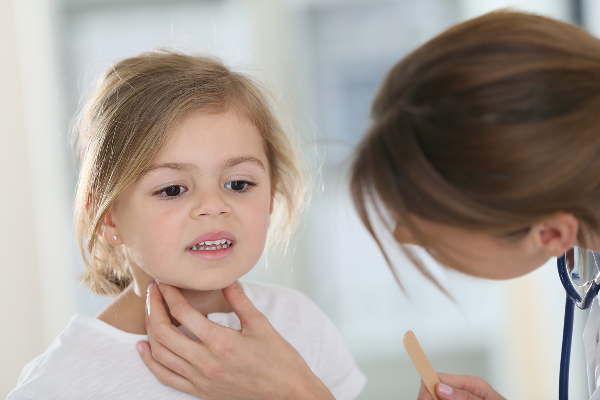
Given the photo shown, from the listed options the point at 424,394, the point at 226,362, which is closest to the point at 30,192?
the point at 226,362

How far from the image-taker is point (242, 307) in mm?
973

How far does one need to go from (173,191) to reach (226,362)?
12.4 inches

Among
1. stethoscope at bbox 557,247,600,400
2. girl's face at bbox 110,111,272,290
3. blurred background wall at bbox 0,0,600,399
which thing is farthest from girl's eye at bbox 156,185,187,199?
blurred background wall at bbox 0,0,600,399

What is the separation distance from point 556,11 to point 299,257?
169 centimetres

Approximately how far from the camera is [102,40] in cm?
279

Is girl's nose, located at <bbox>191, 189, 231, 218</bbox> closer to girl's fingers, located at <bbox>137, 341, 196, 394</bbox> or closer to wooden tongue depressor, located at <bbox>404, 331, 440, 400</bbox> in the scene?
girl's fingers, located at <bbox>137, 341, 196, 394</bbox>

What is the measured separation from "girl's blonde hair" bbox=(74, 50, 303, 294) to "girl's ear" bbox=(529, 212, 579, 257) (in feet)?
1.83

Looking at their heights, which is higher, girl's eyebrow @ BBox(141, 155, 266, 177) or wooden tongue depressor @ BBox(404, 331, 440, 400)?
girl's eyebrow @ BBox(141, 155, 266, 177)

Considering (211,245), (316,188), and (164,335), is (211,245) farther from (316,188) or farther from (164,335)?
(316,188)

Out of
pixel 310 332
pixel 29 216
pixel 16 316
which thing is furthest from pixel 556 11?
pixel 16 316

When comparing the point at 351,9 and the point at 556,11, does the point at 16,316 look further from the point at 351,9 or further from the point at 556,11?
the point at 556,11

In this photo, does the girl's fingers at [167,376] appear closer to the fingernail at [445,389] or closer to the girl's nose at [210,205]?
the girl's nose at [210,205]

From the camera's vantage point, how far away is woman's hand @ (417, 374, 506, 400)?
2.99 feet

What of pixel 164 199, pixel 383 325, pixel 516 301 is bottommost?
pixel 383 325
